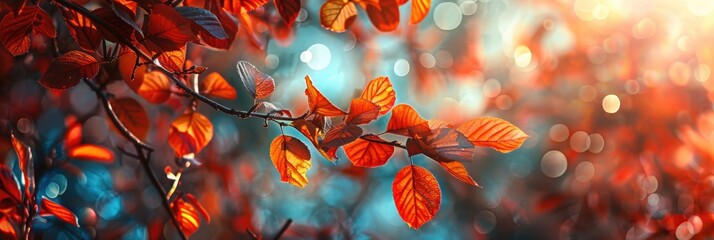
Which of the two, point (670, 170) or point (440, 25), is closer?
point (670, 170)

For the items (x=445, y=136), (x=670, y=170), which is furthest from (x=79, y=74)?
(x=670, y=170)

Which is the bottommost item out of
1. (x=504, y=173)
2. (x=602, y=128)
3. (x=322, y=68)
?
(x=504, y=173)

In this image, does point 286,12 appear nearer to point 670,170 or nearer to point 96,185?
point 670,170

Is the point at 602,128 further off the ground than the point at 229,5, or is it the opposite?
the point at 229,5

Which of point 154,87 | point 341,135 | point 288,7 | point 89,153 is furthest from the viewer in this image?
point 89,153

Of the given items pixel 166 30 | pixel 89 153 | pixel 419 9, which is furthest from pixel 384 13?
pixel 89 153

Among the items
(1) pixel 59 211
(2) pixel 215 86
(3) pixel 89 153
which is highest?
(2) pixel 215 86

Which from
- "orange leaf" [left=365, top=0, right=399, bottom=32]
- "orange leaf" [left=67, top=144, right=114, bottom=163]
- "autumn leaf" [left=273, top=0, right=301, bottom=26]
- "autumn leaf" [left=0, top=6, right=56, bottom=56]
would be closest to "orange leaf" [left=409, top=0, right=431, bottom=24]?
"orange leaf" [left=365, top=0, right=399, bottom=32]

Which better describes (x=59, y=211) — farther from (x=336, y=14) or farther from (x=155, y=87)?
(x=336, y=14)
